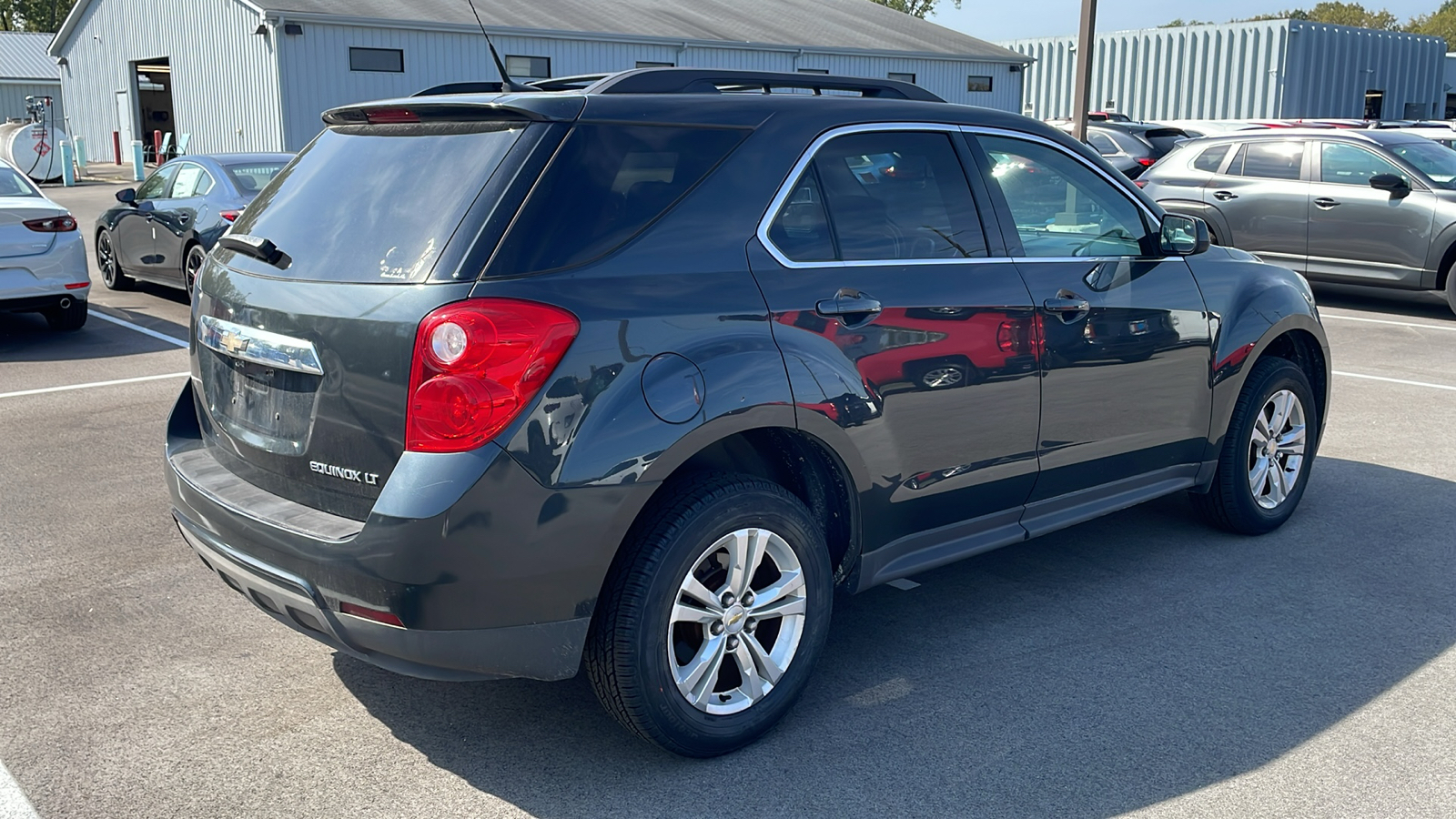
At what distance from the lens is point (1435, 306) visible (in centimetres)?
1293

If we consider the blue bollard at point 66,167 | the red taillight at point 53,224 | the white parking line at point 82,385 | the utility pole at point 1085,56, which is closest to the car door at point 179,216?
the red taillight at point 53,224

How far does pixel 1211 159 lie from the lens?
13594 mm

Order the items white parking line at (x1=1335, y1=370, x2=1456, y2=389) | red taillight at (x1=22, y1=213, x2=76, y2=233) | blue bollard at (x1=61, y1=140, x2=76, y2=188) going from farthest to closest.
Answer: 1. blue bollard at (x1=61, y1=140, x2=76, y2=188)
2. red taillight at (x1=22, y1=213, x2=76, y2=233)
3. white parking line at (x1=1335, y1=370, x2=1456, y2=389)

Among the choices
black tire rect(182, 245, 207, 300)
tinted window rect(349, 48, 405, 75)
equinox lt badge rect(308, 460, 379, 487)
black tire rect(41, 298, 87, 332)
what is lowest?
black tire rect(41, 298, 87, 332)

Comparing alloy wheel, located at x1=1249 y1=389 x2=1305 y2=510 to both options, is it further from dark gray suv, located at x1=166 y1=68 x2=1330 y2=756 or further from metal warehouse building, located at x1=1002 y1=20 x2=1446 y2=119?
metal warehouse building, located at x1=1002 y1=20 x2=1446 y2=119

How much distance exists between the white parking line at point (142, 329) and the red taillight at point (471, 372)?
26.2 ft

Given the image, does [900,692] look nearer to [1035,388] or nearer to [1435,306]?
[1035,388]

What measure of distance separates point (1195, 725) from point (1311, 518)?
8.01ft

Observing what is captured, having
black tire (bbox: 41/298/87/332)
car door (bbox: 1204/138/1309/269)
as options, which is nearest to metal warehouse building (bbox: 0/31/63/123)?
black tire (bbox: 41/298/87/332)

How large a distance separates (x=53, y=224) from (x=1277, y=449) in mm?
9023

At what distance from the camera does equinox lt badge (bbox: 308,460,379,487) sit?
3051 mm

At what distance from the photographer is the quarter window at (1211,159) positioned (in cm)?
1350

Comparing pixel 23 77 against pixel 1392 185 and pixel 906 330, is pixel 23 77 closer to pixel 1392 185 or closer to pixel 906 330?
pixel 1392 185

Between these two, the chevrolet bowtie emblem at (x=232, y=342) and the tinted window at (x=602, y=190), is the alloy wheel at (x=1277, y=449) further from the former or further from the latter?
the chevrolet bowtie emblem at (x=232, y=342)
